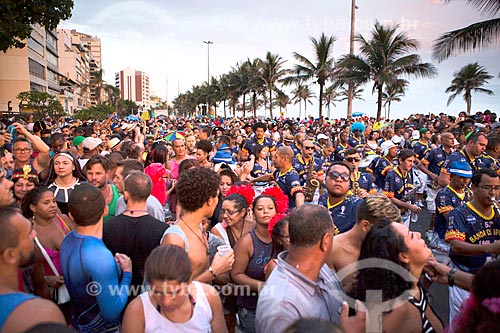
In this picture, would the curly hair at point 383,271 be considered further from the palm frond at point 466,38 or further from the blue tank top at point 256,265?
the palm frond at point 466,38

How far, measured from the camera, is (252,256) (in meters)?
3.51

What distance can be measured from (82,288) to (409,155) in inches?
228

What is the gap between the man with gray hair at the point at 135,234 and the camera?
335 centimetres

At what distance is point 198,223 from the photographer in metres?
3.23

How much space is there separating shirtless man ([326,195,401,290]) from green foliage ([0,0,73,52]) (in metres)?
13.0

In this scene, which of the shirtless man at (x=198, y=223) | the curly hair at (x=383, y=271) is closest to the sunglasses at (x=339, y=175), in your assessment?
the shirtless man at (x=198, y=223)

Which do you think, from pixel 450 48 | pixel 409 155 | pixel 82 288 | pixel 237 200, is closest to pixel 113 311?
pixel 82 288

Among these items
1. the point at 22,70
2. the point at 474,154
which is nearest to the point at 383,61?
the point at 474,154

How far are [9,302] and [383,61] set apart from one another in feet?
85.2

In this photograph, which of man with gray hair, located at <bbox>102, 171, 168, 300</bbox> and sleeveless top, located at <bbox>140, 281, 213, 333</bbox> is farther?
man with gray hair, located at <bbox>102, 171, 168, 300</bbox>

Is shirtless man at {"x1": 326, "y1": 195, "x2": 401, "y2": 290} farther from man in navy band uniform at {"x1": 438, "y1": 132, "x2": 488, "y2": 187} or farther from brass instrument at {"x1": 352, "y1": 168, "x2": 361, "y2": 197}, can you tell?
man in navy band uniform at {"x1": 438, "y1": 132, "x2": 488, "y2": 187}

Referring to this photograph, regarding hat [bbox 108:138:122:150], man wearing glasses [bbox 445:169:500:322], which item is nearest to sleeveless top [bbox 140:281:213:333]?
man wearing glasses [bbox 445:169:500:322]

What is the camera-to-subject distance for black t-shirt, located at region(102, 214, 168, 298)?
3.35 m

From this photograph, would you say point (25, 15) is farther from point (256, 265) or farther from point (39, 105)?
point (39, 105)
